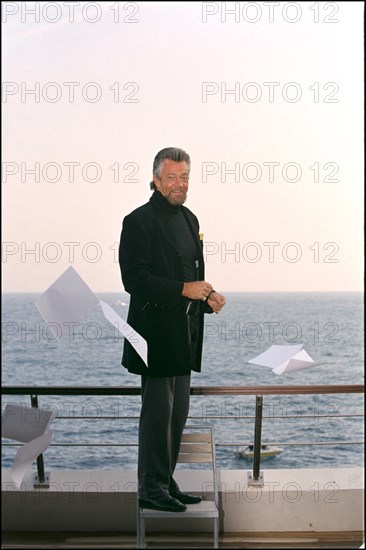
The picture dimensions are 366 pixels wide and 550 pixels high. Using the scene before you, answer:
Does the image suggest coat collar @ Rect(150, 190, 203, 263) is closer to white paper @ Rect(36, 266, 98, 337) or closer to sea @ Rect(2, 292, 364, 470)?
white paper @ Rect(36, 266, 98, 337)

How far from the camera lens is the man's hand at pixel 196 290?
2023 mm

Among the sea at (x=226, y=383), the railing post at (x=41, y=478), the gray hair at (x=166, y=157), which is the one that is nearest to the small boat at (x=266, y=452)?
the sea at (x=226, y=383)

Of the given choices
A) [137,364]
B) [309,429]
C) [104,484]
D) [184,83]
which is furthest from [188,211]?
[309,429]

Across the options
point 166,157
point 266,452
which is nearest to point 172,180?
point 166,157

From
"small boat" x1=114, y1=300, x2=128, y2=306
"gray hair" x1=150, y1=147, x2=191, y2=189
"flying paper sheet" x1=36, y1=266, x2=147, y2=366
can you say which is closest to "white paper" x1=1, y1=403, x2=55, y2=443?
"flying paper sheet" x1=36, y1=266, x2=147, y2=366

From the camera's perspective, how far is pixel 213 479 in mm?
2193

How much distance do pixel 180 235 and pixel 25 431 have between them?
0.67 metres

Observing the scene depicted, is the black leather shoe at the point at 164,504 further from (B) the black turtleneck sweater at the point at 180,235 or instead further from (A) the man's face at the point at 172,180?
(A) the man's face at the point at 172,180

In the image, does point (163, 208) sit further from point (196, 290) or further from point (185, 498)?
point (185, 498)

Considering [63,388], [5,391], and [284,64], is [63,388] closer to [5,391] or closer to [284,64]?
[5,391]

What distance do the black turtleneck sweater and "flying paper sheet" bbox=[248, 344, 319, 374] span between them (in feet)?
1.15

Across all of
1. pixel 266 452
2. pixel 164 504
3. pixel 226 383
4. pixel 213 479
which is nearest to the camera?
pixel 164 504

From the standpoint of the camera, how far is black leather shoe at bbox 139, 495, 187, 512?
207cm

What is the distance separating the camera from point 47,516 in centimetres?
218
